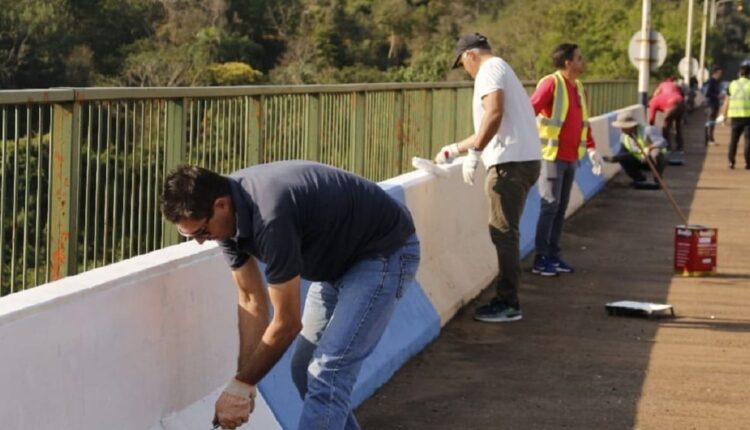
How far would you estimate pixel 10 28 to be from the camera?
195 feet

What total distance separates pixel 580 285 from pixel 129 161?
6109 millimetres

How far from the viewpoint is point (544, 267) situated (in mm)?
12180

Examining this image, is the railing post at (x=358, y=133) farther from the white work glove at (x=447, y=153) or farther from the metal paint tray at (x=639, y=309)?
the metal paint tray at (x=639, y=309)

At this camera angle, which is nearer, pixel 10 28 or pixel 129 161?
pixel 129 161

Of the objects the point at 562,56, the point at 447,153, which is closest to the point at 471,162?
the point at 447,153

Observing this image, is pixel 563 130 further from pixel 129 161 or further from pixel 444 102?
pixel 129 161

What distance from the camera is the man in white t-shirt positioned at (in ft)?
32.3

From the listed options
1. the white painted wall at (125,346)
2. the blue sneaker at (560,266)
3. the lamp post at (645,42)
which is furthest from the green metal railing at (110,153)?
the lamp post at (645,42)

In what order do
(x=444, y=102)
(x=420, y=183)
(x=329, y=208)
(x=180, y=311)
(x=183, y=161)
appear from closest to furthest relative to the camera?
(x=329, y=208) → (x=180, y=311) → (x=183, y=161) → (x=420, y=183) → (x=444, y=102)

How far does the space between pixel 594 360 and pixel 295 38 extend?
281ft

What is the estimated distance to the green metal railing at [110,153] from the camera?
564cm

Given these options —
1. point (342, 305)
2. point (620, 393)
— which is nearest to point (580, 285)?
point (620, 393)

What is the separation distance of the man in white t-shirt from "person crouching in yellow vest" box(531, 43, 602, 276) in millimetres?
1849

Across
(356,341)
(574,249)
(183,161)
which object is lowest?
(574,249)
